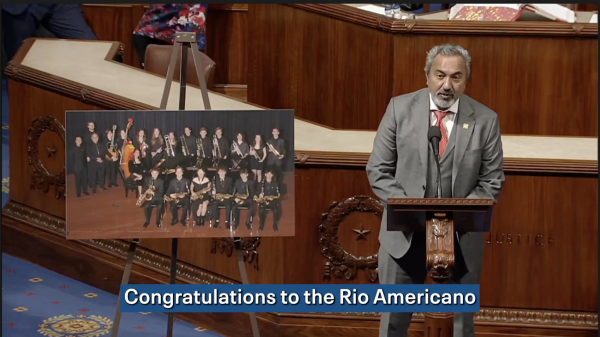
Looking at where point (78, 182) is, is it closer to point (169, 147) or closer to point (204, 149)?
point (169, 147)

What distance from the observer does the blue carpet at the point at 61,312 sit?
4559 millimetres

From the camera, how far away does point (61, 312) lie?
4742mm

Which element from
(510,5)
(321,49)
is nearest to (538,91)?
(510,5)

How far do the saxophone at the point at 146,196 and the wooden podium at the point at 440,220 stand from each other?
3.25 feet

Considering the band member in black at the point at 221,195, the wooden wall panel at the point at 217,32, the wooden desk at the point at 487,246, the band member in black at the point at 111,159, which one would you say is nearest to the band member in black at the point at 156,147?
the band member in black at the point at 111,159

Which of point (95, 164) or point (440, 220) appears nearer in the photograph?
point (440, 220)

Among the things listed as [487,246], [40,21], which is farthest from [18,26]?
[487,246]

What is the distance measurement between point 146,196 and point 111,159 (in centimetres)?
19

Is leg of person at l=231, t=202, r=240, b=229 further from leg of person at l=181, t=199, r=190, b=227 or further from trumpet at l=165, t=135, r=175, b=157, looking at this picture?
trumpet at l=165, t=135, r=175, b=157

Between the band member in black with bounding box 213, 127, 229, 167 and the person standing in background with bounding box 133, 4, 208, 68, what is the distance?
3.05 m

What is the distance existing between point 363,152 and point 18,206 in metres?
1.95

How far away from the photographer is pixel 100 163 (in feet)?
12.5

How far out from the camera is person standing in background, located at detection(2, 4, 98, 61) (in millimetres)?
7168

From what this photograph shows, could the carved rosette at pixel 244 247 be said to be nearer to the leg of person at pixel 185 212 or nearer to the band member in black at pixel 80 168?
the leg of person at pixel 185 212
